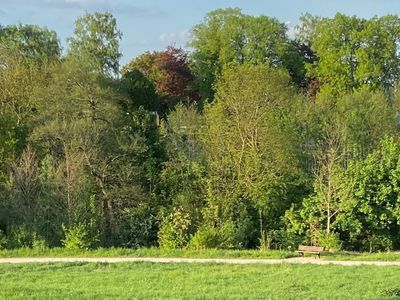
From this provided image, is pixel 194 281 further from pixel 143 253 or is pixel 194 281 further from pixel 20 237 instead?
pixel 20 237

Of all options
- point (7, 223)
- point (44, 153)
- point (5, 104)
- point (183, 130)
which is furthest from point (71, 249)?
point (5, 104)

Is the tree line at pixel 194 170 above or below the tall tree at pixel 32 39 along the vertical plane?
below

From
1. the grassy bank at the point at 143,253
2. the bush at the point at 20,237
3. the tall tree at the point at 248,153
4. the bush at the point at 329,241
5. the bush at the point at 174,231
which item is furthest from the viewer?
the tall tree at the point at 248,153

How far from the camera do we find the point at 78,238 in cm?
2338

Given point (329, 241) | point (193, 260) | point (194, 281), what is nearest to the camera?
point (194, 281)

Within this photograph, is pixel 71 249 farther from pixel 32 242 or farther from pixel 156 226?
pixel 156 226

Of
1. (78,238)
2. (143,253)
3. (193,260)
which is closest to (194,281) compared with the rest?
(193,260)

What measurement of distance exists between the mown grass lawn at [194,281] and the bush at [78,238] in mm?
5127

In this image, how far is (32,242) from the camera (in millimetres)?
23875

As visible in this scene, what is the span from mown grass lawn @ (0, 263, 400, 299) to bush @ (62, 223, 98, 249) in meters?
5.13

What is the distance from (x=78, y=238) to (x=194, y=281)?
1015cm

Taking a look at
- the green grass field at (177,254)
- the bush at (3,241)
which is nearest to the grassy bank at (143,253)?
the green grass field at (177,254)

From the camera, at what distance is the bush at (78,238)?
23250 millimetres

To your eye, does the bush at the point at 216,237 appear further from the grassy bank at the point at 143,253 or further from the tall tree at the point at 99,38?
the tall tree at the point at 99,38
